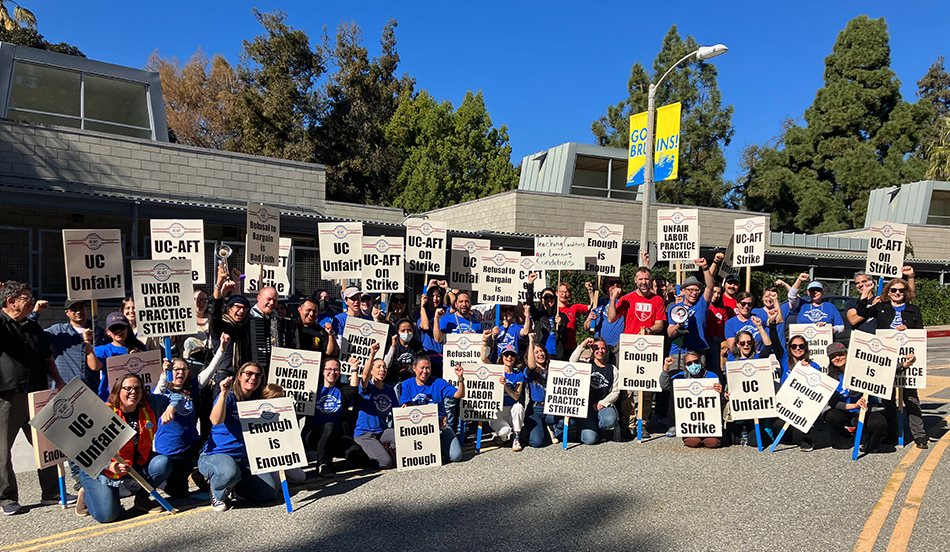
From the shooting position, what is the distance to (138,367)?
670 centimetres

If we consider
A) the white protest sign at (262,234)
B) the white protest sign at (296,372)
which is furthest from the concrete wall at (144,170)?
the white protest sign at (296,372)

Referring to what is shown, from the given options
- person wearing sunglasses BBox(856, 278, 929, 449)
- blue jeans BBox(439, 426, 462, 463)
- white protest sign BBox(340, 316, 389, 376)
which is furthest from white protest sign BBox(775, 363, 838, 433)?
white protest sign BBox(340, 316, 389, 376)

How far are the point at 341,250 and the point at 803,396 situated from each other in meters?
5.68

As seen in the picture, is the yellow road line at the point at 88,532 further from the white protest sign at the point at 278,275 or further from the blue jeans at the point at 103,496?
the white protest sign at the point at 278,275

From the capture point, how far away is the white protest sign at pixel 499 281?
Result: 10352 millimetres

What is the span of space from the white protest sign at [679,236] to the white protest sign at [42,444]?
318 inches

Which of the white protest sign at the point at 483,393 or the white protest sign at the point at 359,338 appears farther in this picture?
the white protest sign at the point at 483,393

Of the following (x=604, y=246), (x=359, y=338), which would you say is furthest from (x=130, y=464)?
(x=604, y=246)

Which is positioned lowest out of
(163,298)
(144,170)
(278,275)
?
(163,298)

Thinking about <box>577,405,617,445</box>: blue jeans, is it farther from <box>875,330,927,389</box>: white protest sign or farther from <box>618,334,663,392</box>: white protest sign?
<box>875,330,927,389</box>: white protest sign

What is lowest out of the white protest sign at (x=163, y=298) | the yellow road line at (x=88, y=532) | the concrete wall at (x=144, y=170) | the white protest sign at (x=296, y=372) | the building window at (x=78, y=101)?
the yellow road line at (x=88, y=532)

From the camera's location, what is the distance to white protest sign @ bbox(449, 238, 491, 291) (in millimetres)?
10469

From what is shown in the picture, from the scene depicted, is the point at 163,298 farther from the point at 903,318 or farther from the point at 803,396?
the point at 903,318

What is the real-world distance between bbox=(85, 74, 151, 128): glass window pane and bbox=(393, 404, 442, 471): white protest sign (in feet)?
53.2
